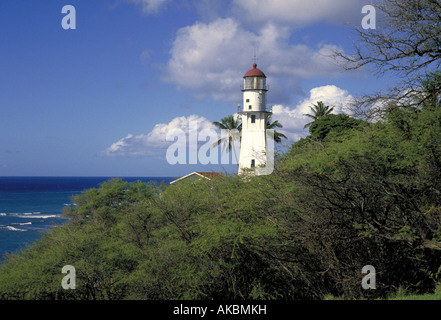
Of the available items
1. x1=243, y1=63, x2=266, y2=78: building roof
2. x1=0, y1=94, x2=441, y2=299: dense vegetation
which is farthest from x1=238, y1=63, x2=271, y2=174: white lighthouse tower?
x1=0, y1=94, x2=441, y2=299: dense vegetation

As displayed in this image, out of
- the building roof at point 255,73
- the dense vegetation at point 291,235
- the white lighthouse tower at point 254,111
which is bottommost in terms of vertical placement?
the dense vegetation at point 291,235

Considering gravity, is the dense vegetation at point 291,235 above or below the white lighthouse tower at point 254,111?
below

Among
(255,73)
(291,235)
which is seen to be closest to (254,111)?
(255,73)

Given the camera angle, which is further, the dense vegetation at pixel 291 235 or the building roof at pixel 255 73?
the building roof at pixel 255 73

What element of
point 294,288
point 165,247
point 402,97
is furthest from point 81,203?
point 402,97

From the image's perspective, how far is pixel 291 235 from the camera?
15.7m

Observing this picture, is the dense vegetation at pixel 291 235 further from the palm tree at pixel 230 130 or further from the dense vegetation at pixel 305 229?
the palm tree at pixel 230 130

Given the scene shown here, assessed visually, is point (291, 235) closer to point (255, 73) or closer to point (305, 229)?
point (305, 229)

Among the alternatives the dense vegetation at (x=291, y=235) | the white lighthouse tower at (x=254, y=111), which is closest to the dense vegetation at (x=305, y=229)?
the dense vegetation at (x=291, y=235)

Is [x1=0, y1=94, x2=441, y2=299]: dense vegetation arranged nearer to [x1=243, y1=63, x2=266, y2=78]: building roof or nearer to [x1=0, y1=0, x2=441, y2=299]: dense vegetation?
[x1=0, y1=0, x2=441, y2=299]: dense vegetation

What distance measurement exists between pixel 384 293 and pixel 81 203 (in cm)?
2291

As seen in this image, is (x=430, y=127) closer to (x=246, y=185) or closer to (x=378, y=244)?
(x=378, y=244)

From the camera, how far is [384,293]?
1441 cm

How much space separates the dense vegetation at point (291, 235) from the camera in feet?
44.2
